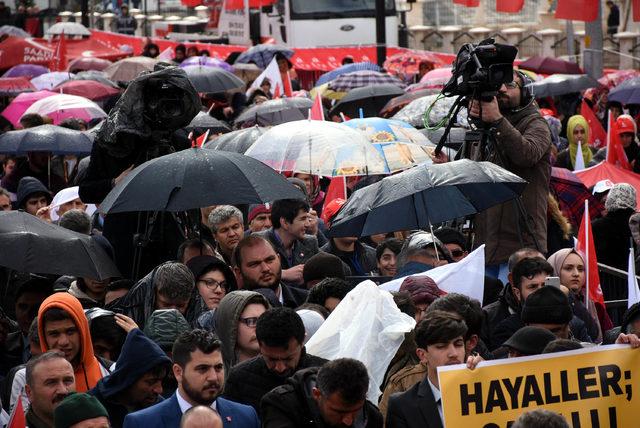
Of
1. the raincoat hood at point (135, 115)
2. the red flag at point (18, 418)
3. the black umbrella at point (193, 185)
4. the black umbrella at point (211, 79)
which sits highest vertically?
the raincoat hood at point (135, 115)

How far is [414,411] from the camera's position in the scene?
22.8 ft

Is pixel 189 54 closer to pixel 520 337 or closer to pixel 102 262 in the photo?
pixel 102 262

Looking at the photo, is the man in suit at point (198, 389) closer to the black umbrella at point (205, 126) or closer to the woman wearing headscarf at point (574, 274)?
the woman wearing headscarf at point (574, 274)

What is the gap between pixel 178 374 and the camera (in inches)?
279

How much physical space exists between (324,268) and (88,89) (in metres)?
12.7

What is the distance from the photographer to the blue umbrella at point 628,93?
21016 millimetres

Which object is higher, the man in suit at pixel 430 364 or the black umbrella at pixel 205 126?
the man in suit at pixel 430 364

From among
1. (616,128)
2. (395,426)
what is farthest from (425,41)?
(395,426)

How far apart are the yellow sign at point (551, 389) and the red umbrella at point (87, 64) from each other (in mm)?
21925

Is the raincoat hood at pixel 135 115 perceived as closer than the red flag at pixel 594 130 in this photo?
Yes

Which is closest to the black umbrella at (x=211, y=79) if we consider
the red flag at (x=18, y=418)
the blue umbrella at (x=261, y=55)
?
the blue umbrella at (x=261, y=55)

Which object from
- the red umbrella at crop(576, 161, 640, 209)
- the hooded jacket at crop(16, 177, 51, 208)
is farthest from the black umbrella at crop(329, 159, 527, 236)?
the red umbrella at crop(576, 161, 640, 209)

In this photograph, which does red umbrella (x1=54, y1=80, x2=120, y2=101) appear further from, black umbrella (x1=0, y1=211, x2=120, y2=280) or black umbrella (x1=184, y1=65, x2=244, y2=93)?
black umbrella (x1=0, y1=211, x2=120, y2=280)

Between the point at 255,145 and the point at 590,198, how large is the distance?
2661 mm
